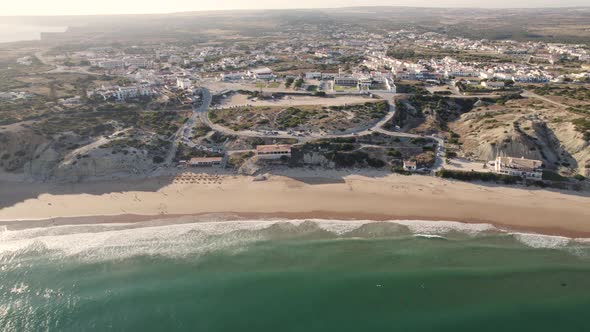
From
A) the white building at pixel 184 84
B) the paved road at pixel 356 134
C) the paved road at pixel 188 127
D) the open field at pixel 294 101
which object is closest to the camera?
the paved road at pixel 356 134

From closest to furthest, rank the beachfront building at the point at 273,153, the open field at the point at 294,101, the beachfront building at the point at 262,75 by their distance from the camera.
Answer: the beachfront building at the point at 273,153 < the open field at the point at 294,101 < the beachfront building at the point at 262,75

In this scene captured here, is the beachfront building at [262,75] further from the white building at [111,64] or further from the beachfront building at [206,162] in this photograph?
the white building at [111,64]

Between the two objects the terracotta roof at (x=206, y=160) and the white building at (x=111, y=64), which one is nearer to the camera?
the terracotta roof at (x=206, y=160)

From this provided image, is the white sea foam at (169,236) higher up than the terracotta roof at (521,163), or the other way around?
the terracotta roof at (521,163)

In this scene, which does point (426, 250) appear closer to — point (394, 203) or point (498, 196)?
point (394, 203)

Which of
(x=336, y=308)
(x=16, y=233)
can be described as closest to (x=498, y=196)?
(x=336, y=308)

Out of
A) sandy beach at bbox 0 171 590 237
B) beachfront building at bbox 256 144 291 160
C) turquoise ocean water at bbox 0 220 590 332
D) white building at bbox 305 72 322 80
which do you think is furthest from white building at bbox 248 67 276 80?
turquoise ocean water at bbox 0 220 590 332

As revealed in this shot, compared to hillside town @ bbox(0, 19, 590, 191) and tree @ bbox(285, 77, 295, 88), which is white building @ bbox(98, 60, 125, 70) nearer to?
hillside town @ bbox(0, 19, 590, 191)

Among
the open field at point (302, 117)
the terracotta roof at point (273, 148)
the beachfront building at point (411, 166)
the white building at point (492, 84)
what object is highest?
the white building at point (492, 84)

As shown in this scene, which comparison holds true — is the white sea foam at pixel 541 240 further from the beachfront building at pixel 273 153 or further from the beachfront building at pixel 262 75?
the beachfront building at pixel 262 75

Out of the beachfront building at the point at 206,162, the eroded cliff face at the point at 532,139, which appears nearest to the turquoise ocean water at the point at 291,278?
the beachfront building at the point at 206,162
